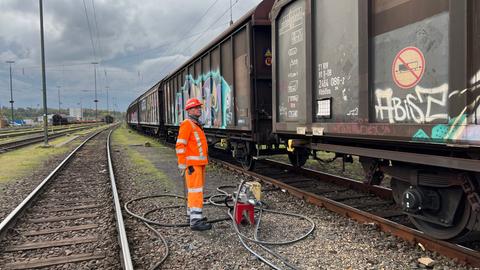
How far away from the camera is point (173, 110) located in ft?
59.5

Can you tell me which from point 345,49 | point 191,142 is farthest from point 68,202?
point 345,49

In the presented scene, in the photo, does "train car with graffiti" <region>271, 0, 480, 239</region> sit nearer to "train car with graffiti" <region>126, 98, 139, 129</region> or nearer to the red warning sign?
the red warning sign

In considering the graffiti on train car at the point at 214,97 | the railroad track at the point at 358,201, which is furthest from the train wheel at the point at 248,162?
the graffiti on train car at the point at 214,97

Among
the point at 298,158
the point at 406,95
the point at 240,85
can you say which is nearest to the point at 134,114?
the point at 240,85

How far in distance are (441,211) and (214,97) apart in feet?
25.5

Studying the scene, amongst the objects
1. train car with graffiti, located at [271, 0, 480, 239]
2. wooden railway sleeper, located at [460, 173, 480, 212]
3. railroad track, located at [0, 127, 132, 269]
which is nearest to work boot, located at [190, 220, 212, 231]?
railroad track, located at [0, 127, 132, 269]

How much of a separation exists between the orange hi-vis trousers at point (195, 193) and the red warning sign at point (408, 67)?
114 inches

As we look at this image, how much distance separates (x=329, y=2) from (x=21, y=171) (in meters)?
11.1

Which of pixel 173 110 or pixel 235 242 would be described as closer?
pixel 235 242

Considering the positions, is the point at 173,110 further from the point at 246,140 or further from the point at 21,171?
the point at 246,140

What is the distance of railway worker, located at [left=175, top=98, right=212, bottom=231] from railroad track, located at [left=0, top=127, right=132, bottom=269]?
1.02 meters

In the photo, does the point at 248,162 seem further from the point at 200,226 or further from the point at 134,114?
Result: the point at 134,114

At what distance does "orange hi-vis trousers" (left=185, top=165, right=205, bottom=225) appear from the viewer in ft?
18.2

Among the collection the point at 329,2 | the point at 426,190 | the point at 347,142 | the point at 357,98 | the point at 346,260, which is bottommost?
the point at 346,260
